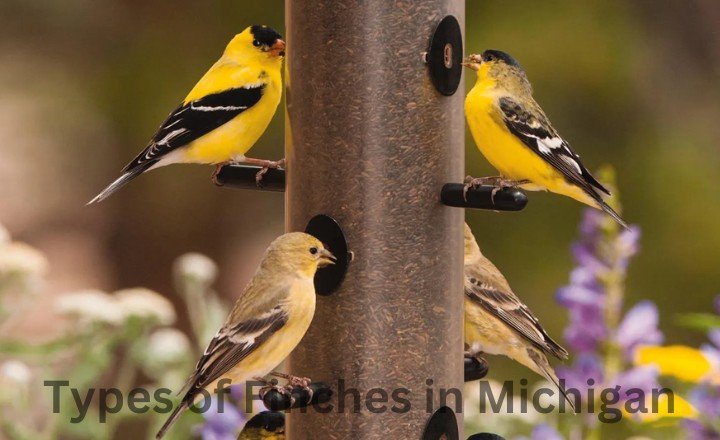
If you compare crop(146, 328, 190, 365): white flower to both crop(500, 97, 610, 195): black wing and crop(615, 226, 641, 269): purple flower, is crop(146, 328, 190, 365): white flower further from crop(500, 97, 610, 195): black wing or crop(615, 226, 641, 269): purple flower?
crop(615, 226, 641, 269): purple flower

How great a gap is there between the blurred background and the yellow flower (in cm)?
286

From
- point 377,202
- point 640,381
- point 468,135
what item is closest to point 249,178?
point 377,202

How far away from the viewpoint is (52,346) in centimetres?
384

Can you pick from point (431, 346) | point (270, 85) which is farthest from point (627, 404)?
point (270, 85)

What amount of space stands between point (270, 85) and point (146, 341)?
991 mm

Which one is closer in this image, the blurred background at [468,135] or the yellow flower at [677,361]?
the yellow flower at [677,361]

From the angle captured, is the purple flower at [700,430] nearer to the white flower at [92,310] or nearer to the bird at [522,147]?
the bird at [522,147]

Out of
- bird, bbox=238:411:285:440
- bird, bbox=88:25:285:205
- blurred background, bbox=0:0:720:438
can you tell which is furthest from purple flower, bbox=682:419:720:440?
blurred background, bbox=0:0:720:438

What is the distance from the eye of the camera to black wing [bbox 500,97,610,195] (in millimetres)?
3490

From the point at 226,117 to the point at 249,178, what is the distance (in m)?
0.19

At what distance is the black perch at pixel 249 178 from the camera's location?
3.57m

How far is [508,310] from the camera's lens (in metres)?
3.78

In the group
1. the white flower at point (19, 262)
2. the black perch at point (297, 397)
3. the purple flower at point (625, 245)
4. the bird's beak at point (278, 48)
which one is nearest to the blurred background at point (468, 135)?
the white flower at point (19, 262)

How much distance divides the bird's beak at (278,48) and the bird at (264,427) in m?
1.03
